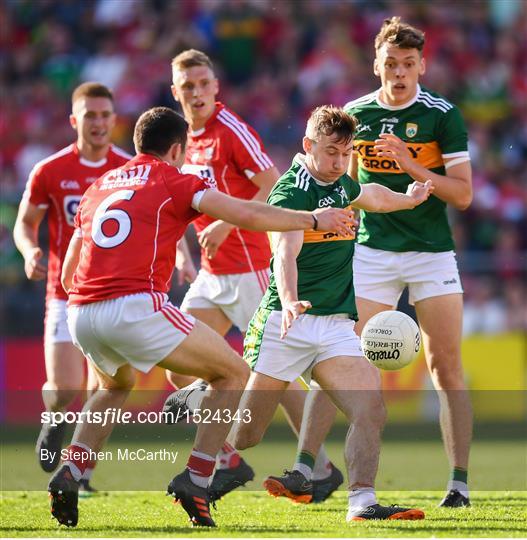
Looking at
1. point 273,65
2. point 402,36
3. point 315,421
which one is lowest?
point 315,421

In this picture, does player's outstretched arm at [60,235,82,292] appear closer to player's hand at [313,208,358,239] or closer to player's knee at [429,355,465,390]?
player's hand at [313,208,358,239]

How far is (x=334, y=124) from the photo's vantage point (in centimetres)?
638

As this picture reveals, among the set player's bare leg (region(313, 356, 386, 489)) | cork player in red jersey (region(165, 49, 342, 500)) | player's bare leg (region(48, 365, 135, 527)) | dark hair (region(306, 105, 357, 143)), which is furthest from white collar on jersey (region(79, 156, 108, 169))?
player's bare leg (region(313, 356, 386, 489))

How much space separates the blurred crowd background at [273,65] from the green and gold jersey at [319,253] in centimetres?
934

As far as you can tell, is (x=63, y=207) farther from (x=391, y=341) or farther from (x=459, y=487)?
(x=459, y=487)

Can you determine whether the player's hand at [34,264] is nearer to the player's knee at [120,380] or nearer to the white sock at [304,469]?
the player's knee at [120,380]

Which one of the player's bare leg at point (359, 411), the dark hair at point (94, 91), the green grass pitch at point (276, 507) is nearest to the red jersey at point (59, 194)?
the dark hair at point (94, 91)

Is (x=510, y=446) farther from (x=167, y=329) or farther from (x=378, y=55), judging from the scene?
(x=167, y=329)

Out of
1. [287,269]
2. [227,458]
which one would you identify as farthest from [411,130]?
[227,458]

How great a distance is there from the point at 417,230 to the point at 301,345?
5.13 ft

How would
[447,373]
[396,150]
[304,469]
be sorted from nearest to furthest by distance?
[396,150] → [304,469] → [447,373]

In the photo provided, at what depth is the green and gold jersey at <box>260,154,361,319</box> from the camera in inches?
255

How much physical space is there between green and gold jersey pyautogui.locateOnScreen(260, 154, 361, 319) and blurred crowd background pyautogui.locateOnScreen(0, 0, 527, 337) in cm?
934

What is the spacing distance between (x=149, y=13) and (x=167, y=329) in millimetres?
14626
